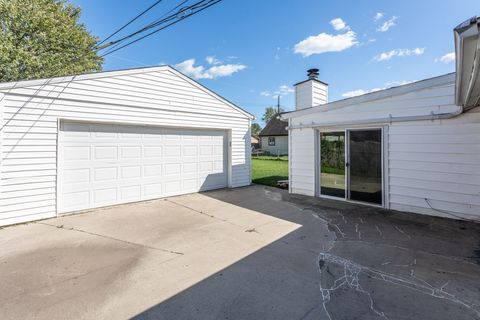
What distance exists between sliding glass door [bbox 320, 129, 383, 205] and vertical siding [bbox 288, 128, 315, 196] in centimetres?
29

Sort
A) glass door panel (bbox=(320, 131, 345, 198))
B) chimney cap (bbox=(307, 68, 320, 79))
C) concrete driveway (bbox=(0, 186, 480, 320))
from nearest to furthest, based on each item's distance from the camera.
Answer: concrete driveway (bbox=(0, 186, 480, 320)) → glass door panel (bbox=(320, 131, 345, 198)) → chimney cap (bbox=(307, 68, 320, 79))

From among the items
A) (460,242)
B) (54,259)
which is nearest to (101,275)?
(54,259)

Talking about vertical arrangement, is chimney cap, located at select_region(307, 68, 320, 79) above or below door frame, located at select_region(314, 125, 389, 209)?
above

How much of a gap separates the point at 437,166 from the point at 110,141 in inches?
301

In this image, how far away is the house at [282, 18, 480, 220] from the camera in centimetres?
510

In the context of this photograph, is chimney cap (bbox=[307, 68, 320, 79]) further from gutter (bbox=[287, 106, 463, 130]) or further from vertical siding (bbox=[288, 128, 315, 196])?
vertical siding (bbox=[288, 128, 315, 196])

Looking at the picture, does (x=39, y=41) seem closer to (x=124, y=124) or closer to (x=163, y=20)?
(x=124, y=124)

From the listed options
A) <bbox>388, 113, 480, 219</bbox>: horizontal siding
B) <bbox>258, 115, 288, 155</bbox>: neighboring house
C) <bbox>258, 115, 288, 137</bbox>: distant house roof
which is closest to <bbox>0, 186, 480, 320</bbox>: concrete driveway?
<bbox>388, 113, 480, 219</bbox>: horizontal siding

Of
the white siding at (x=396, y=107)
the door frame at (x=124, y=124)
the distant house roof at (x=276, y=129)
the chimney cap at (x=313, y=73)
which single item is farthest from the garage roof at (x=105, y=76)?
the distant house roof at (x=276, y=129)

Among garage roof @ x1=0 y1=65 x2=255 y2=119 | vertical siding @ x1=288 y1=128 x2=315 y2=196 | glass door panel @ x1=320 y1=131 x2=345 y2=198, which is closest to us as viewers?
garage roof @ x1=0 y1=65 x2=255 y2=119

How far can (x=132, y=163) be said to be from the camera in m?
6.93

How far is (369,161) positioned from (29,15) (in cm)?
1526

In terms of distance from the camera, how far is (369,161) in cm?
638

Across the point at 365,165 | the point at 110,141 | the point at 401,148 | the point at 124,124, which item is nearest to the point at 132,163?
the point at 110,141
